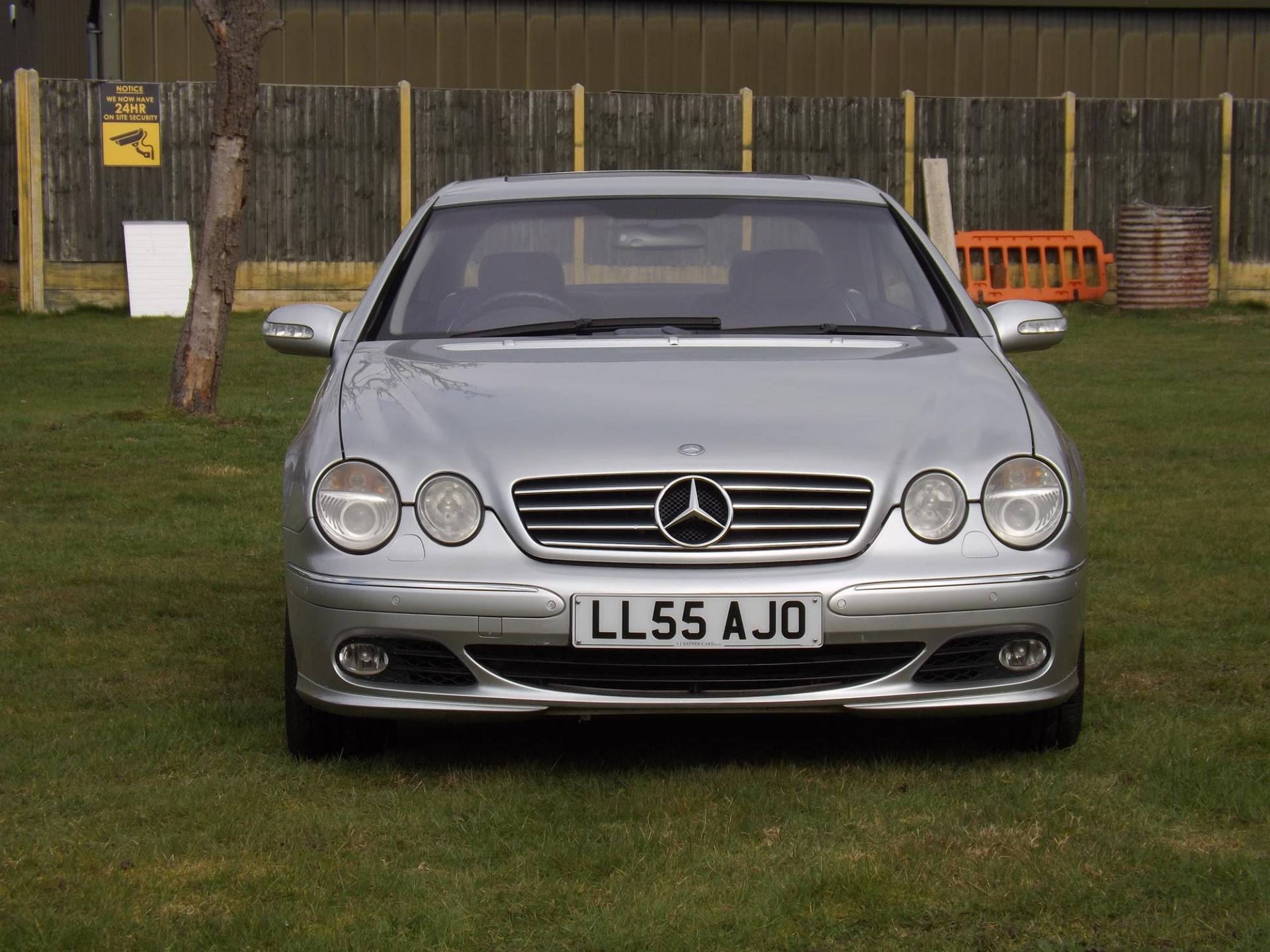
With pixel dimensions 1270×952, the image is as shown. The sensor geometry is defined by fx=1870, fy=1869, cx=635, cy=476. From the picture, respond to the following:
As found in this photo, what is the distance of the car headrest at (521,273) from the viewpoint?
205 inches

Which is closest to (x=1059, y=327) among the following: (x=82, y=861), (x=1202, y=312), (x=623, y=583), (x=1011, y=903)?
(x=623, y=583)

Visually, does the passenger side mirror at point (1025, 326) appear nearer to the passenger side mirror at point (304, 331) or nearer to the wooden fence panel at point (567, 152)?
the passenger side mirror at point (304, 331)

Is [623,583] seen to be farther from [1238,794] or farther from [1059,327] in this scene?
[1059,327]

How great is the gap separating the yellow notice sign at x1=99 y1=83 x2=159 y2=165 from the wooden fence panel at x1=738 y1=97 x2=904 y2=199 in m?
6.46

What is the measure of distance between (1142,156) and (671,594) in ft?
60.9

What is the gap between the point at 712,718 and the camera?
15.6 feet

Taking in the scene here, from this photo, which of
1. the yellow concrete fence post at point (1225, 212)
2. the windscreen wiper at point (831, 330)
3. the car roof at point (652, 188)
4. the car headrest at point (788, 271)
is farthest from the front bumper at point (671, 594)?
the yellow concrete fence post at point (1225, 212)

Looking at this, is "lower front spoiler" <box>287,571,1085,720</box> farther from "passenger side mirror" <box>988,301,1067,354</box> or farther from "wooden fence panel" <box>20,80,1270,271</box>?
"wooden fence panel" <box>20,80,1270,271</box>

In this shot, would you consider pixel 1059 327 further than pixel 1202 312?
No

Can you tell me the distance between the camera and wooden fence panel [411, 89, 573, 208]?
65.9 feet

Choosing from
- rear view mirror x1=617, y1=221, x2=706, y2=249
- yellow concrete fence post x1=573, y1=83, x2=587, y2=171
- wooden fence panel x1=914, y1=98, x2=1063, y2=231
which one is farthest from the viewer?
wooden fence panel x1=914, y1=98, x2=1063, y2=231

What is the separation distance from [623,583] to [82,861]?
121cm

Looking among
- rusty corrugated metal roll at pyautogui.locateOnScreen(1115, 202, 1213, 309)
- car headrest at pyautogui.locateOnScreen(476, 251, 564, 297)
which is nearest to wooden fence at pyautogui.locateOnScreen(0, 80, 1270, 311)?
rusty corrugated metal roll at pyautogui.locateOnScreen(1115, 202, 1213, 309)

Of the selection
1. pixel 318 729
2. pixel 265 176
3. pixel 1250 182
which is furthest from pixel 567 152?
pixel 318 729
